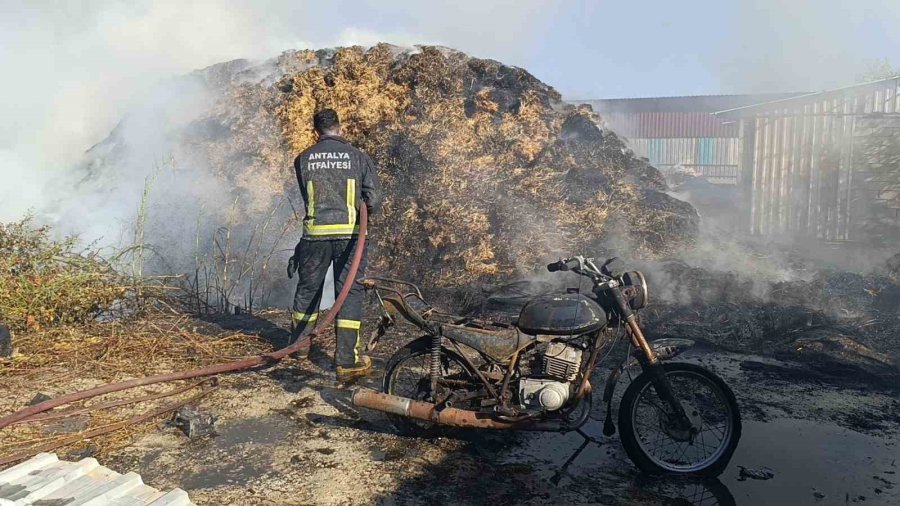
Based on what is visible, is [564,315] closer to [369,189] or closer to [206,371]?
[369,189]

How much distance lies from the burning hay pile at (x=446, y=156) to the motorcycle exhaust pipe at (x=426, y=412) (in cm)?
454

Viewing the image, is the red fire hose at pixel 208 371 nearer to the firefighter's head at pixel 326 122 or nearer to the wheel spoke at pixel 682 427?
the firefighter's head at pixel 326 122

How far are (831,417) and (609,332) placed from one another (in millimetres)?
2007

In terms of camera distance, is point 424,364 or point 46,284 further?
point 46,284

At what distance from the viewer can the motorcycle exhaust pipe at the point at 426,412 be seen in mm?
3904

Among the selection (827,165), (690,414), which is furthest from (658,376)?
(827,165)

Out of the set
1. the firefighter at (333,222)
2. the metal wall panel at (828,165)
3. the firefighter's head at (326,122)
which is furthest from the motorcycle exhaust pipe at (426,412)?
the metal wall panel at (828,165)

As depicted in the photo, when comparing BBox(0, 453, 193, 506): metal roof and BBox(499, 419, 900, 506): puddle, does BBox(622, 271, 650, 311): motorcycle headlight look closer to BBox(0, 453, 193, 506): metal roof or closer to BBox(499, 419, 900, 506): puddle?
BBox(499, 419, 900, 506): puddle

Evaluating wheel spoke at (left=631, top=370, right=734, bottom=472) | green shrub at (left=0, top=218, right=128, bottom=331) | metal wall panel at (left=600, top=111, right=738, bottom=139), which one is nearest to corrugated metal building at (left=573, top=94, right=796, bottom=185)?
metal wall panel at (left=600, top=111, right=738, bottom=139)

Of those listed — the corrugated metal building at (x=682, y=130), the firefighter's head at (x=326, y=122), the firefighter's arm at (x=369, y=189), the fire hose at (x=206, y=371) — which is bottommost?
the fire hose at (x=206, y=371)

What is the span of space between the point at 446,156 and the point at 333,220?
4.80 m

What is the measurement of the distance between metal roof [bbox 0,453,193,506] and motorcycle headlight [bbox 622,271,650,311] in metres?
2.57

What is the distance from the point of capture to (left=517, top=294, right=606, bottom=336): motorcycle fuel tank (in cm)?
378

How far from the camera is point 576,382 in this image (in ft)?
12.8
